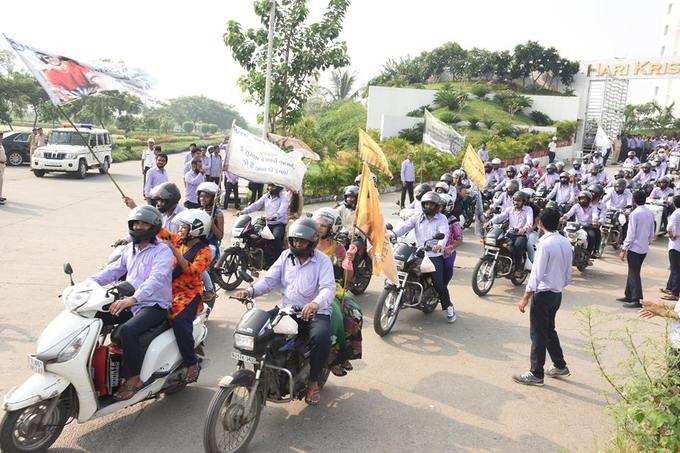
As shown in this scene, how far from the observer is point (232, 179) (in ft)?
47.5

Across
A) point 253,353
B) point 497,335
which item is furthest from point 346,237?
point 253,353

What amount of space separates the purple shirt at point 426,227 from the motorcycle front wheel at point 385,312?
33.2 inches

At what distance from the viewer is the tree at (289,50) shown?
52.7 feet

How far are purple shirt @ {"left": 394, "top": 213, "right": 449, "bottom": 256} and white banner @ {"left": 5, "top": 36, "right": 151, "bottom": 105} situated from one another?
365 cm

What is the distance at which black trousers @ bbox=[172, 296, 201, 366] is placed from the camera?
4.56m

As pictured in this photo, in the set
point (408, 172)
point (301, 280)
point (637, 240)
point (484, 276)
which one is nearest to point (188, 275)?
point (301, 280)

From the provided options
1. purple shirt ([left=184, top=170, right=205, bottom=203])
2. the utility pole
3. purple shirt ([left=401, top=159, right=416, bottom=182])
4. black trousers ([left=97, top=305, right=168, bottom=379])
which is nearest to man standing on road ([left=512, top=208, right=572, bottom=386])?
black trousers ([left=97, top=305, right=168, bottom=379])

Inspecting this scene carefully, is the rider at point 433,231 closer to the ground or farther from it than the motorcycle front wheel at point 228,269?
farther from it

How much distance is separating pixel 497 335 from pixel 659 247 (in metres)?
9.51

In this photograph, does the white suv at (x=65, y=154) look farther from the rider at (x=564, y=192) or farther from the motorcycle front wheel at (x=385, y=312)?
the motorcycle front wheel at (x=385, y=312)

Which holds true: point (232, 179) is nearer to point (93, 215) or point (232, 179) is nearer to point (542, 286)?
point (93, 215)

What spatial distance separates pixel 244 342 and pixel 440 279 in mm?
3816

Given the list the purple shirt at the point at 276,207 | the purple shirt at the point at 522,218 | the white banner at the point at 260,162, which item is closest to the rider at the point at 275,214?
the purple shirt at the point at 276,207

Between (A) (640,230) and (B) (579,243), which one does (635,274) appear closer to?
(A) (640,230)
